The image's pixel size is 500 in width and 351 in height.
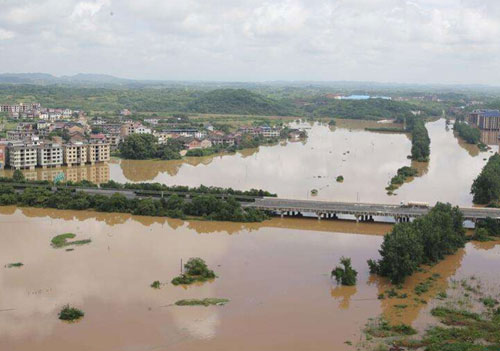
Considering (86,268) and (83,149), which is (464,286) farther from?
(83,149)

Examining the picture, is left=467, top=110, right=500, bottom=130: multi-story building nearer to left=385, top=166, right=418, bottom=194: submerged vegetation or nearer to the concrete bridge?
left=385, top=166, right=418, bottom=194: submerged vegetation

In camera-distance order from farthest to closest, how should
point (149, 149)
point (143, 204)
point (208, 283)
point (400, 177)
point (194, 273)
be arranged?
point (149, 149) < point (400, 177) < point (143, 204) < point (194, 273) < point (208, 283)

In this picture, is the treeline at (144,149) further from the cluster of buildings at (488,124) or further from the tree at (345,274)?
the cluster of buildings at (488,124)

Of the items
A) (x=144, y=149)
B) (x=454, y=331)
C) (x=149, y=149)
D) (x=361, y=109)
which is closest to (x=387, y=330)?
(x=454, y=331)

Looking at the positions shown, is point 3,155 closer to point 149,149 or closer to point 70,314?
point 149,149

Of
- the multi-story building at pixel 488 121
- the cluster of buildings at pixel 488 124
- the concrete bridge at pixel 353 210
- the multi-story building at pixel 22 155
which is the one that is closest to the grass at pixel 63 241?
the concrete bridge at pixel 353 210
